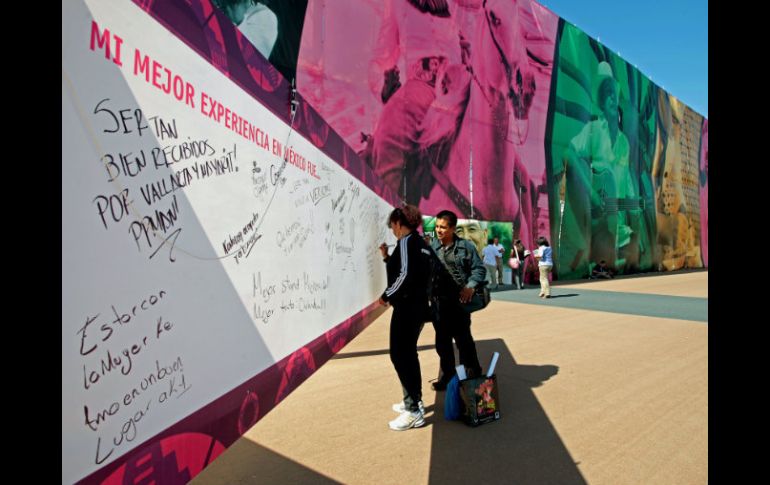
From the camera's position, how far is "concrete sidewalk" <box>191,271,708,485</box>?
2.82 m

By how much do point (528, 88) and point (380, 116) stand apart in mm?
9908

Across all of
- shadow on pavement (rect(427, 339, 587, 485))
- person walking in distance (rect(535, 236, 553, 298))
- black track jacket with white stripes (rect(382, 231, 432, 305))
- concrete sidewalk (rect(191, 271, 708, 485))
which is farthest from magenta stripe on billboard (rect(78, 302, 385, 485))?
person walking in distance (rect(535, 236, 553, 298))

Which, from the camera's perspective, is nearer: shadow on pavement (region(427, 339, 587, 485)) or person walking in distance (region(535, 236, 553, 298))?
shadow on pavement (region(427, 339, 587, 485))

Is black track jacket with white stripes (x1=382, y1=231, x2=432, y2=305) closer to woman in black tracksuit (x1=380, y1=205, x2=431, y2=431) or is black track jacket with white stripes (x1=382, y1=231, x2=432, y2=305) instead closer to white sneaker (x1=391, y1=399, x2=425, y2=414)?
woman in black tracksuit (x1=380, y1=205, x2=431, y2=431)

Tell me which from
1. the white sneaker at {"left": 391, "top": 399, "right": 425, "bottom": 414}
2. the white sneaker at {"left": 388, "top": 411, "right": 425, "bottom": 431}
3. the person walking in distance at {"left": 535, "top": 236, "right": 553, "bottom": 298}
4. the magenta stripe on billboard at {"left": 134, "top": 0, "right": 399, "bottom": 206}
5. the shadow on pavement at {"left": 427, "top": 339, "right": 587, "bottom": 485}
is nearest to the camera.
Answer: the magenta stripe on billboard at {"left": 134, "top": 0, "right": 399, "bottom": 206}

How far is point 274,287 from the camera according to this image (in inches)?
126

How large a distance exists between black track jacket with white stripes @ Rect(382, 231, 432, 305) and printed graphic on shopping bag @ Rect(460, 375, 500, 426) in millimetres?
767

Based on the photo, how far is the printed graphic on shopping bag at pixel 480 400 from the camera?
3.56 meters

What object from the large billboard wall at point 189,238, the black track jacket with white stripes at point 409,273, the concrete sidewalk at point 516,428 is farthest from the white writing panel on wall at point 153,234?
the black track jacket with white stripes at point 409,273

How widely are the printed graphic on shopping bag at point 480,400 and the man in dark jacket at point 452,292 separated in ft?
1.90

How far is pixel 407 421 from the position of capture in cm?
351

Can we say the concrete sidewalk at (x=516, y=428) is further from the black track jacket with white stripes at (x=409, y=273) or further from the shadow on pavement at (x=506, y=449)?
the black track jacket with white stripes at (x=409, y=273)

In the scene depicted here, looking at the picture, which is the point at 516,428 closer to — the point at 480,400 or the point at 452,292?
the point at 480,400
